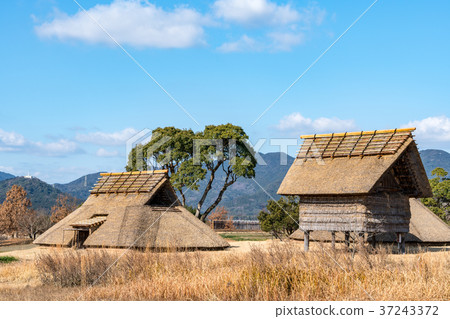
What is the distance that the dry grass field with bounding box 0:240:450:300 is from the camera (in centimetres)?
1253

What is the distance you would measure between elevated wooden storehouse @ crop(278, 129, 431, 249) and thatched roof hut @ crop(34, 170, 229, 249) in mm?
5958

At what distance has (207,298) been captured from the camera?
12609 mm

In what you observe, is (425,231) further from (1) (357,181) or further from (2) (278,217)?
(2) (278,217)

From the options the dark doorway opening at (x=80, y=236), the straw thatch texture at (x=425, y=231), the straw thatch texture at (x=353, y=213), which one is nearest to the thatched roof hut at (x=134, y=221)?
the dark doorway opening at (x=80, y=236)

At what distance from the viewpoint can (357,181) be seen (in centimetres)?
2438

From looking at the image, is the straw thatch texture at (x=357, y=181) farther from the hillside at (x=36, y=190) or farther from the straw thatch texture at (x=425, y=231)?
the hillside at (x=36, y=190)

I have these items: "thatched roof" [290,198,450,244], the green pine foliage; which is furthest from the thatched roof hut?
the green pine foliage

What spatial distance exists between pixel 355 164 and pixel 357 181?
1479 millimetres

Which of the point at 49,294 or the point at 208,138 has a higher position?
the point at 208,138

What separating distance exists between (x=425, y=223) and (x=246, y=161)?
17388mm

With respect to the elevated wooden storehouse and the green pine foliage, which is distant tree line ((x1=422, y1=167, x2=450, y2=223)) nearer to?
the green pine foliage
